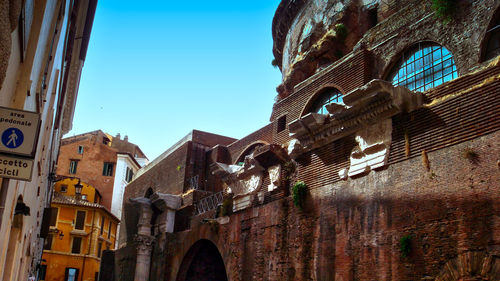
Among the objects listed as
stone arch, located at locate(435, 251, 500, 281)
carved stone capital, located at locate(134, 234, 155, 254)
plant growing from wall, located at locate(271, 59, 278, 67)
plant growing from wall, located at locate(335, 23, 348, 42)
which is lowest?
stone arch, located at locate(435, 251, 500, 281)

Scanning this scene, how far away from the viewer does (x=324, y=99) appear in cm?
1162

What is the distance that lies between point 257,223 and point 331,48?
15.7 ft

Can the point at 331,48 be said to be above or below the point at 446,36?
above

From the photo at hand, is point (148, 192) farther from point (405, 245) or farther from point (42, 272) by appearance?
point (405, 245)

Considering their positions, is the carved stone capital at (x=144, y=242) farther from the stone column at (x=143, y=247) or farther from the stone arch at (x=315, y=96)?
the stone arch at (x=315, y=96)

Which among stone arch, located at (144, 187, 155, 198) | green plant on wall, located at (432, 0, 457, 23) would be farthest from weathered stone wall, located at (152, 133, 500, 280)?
stone arch, located at (144, 187, 155, 198)

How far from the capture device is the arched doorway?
15.3 m

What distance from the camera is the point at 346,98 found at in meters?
9.02

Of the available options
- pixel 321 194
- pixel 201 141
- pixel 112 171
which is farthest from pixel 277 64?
pixel 112 171

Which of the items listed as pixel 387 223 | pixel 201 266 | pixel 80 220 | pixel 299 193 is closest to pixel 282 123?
pixel 299 193

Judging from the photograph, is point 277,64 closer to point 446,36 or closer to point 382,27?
point 382,27

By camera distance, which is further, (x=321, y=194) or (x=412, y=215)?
(x=321, y=194)

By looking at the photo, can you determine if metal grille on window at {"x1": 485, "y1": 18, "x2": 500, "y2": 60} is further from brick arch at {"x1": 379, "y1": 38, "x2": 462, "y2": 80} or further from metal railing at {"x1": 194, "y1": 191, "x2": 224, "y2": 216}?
metal railing at {"x1": 194, "y1": 191, "x2": 224, "y2": 216}

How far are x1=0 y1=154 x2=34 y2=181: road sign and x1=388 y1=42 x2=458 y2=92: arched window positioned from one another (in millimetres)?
7394
